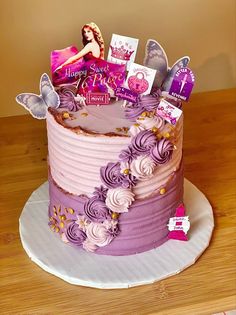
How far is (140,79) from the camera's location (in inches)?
46.1

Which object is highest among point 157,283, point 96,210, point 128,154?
point 128,154

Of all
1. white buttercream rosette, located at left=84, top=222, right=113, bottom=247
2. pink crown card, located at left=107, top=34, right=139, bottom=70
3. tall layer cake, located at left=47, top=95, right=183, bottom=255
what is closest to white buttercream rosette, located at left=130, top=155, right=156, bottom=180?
tall layer cake, located at left=47, top=95, right=183, bottom=255

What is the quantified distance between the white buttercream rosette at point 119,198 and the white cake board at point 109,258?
0.12m

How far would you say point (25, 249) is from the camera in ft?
3.94

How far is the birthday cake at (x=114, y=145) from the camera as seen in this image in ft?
3.55

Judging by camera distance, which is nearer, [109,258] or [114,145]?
[114,145]

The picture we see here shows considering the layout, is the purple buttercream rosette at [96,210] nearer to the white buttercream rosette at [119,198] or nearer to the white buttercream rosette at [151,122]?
the white buttercream rosette at [119,198]

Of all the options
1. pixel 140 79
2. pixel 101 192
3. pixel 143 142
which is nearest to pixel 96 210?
pixel 101 192

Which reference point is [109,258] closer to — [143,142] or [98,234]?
[98,234]

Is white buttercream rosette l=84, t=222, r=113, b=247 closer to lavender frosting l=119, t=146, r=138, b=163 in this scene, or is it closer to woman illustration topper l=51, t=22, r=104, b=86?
lavender frosting l=119, t=146, r=138, b=163

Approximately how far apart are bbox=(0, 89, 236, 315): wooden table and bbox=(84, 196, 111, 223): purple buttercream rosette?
124 millimetres

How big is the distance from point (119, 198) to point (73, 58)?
11.7 inches

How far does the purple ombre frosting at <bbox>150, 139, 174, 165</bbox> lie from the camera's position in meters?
1.08

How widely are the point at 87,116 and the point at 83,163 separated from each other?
0.10 m
